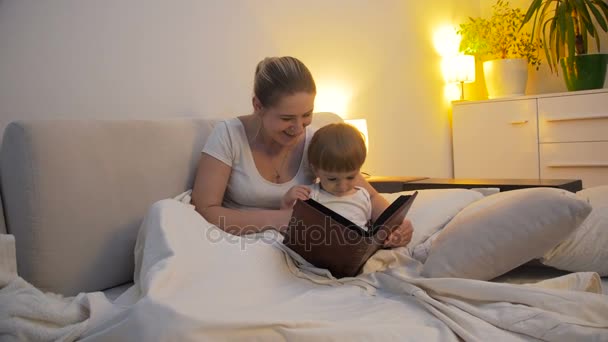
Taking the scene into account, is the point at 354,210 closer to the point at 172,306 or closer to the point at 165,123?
the point at 165,123

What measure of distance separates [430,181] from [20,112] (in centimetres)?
172

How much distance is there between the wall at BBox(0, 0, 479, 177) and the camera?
5.37 feet

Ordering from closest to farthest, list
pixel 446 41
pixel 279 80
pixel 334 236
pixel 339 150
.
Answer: pixel 334 236 < pixel 339 150 < pixel 279 80 < pixel 446 41

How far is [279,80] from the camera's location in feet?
5.07

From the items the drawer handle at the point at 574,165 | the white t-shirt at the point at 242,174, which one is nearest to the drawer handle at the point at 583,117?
the drawer handle at the point at 574,165

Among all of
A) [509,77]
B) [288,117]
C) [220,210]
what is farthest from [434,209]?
[509,77]

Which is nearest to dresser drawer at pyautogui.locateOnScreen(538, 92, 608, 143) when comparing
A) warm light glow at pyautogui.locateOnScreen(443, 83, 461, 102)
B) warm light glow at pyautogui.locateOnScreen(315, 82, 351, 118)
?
warm light glow at pyautogui.locateOnScreen(443, 83, 461, 102)

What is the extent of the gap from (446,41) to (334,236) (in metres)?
3.31

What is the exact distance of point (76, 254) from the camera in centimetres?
134

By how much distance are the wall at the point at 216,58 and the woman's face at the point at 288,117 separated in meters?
0.59

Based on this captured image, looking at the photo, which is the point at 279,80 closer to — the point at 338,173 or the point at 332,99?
the point at 338,173

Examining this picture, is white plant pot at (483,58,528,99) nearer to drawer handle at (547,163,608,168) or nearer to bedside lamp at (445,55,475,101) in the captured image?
bedside lamp at (445,55,475,101)

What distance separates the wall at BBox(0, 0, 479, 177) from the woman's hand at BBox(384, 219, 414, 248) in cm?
103

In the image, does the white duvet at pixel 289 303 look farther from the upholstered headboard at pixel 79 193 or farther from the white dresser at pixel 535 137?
the white dresser at pixel 535 137
